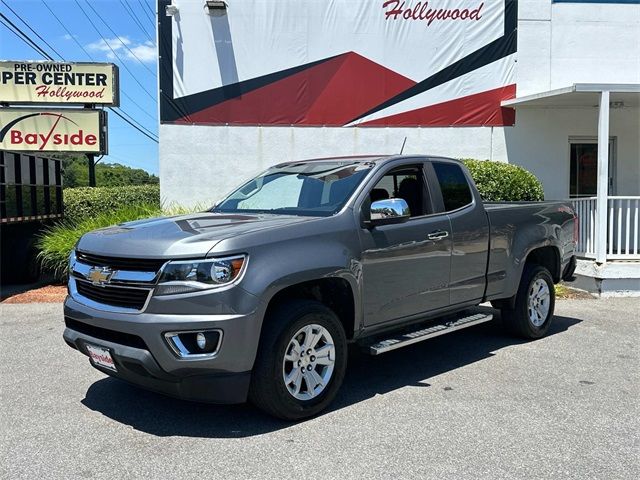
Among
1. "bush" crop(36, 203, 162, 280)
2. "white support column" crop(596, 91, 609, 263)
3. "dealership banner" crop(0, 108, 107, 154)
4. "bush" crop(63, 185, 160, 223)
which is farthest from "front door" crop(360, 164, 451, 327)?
"dealership banner" crop(0, 108, 107, 154)

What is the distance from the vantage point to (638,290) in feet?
32.1

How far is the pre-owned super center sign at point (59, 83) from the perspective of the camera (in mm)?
16609

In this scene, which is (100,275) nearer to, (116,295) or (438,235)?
(116,295)

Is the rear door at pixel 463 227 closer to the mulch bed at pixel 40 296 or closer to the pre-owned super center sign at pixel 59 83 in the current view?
the mulch bed at pixel 40 296

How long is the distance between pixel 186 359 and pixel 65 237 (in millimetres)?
7732

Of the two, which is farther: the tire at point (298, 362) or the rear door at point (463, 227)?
the rear door at point (463, 227)

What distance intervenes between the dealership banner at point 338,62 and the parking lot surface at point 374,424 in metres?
7.47

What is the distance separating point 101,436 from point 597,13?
13166 millimetres

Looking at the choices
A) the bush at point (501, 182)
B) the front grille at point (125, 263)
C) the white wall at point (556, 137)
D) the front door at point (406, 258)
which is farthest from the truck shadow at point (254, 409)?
the white wall at point (556, 137)

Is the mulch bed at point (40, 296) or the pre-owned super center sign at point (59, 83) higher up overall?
the pre-owned super center sign at point (59, 83)

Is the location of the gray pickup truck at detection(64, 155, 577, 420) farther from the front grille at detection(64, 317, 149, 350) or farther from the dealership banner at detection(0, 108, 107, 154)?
the dealership banner at detection(0, 108, 107, 154)

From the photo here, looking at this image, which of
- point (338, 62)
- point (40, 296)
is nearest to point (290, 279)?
point (40, 296)

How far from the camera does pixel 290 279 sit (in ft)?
13.7

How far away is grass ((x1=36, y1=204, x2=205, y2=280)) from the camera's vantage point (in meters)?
10.4
